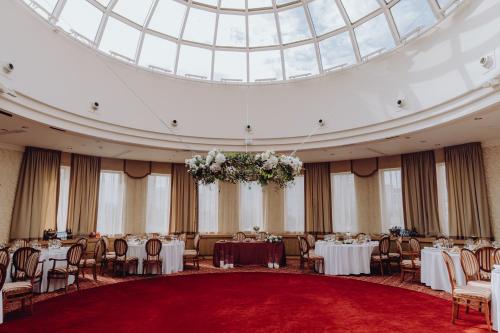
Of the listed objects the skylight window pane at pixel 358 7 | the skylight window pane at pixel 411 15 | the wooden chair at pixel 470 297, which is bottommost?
the wooden chair at pixel 470 297

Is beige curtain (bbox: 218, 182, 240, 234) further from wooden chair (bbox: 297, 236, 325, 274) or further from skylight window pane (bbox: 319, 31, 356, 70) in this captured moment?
skylight window pane (bbox: 319, 31, 356, 70)

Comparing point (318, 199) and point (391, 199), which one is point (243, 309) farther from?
point (391, 199)

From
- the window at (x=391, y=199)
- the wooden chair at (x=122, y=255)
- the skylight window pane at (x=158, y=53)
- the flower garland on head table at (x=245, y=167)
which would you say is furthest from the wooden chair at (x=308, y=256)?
the skylight window pane at (x=158, y=53)

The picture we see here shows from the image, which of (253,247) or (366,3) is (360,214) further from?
(366,3)

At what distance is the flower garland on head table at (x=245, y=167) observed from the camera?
580 cm

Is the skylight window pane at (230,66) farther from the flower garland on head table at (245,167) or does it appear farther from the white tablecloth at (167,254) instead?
the flower garland on head table at (245,167)

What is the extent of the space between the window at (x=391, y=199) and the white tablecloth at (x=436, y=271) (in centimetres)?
361

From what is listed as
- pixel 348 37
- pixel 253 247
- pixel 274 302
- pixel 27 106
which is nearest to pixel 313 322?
pixel 274 302

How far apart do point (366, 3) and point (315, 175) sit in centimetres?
614

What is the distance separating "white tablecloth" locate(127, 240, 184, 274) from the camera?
359 inches

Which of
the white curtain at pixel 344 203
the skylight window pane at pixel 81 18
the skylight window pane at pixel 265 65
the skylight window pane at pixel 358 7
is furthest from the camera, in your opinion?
the white curtain at pixel 344 203

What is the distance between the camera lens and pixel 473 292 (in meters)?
4.98

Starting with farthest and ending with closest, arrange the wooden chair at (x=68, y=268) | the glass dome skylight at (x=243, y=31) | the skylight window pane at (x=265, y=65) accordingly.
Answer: the skylight window pane at (x=265, y=65), the glass dome skylight at (x=243, y=31), the wooden chair at (x=68, y=268)

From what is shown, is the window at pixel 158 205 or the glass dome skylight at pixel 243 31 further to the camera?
the window at pixel 158 205
